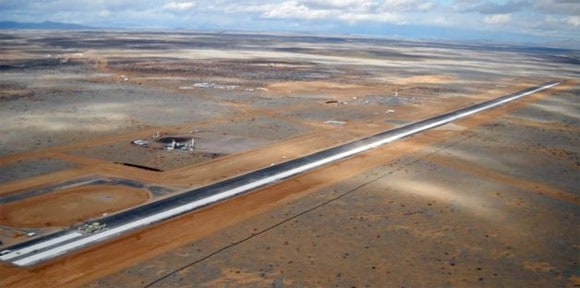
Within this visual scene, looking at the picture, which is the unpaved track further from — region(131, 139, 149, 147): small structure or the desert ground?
region(131, 139, 149, 147): small structure

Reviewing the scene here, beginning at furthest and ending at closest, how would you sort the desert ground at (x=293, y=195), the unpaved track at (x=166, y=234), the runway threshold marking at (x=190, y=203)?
the runway threshold marking at (x=190, y=203)
the desert ground at (x=293, y=195)
the unpaved track at (x=166, y=234)

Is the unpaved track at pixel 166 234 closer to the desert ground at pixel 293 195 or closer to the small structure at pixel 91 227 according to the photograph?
the desert ground at pixel 293 195

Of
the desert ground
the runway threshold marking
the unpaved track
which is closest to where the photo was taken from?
the unpaved track

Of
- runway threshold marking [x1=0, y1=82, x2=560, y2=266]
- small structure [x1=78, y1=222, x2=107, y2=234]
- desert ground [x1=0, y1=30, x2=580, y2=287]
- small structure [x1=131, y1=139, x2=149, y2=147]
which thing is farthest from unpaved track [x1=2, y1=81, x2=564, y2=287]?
small structure [x1=131, y1=139, x2=149, y2=147]

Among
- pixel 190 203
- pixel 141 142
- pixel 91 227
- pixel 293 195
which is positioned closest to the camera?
pixel 91 227

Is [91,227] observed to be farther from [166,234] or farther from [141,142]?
[141,142]

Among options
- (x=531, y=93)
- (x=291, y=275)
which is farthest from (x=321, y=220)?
(x=531, y=93)

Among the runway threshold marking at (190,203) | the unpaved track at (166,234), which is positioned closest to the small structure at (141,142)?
the runway threshold marking at (190,203)

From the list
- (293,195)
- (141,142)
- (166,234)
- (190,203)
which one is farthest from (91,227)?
(141,142)

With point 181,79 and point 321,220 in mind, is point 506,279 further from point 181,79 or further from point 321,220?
point 181,79

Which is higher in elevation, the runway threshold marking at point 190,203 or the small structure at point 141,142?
the small structure at point 141,142

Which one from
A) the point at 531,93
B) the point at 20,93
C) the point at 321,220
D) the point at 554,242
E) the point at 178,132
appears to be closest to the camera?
the point at 554,242
